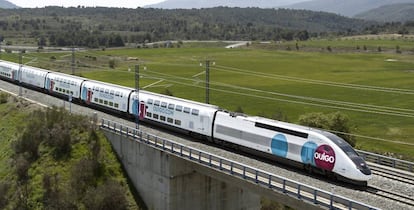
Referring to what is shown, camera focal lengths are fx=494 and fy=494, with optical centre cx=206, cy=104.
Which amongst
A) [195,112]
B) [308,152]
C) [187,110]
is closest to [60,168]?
[187,110]

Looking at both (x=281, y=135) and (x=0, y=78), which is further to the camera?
(x=0, y=78)

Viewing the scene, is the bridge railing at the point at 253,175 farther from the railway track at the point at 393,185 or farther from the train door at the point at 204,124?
the railway track at the point at 393,185

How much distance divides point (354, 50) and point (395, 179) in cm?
15145

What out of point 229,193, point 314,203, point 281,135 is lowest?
point 229,193

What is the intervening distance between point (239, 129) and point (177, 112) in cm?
864

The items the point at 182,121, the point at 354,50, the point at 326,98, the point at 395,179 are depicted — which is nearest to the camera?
the point at 395,179

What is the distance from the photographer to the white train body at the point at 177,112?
1677 inches

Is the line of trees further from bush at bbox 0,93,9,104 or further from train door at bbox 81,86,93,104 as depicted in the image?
bush at bbox 0,93,9,104

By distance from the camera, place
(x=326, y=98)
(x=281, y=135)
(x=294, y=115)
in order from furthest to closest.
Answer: (x=326, y=98)
(x=294, y=115)
(x=281, y=135)

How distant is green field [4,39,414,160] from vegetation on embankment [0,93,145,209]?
12435 mm

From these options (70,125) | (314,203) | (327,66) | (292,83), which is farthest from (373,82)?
(314,203)

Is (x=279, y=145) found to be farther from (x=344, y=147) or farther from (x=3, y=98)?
(x=3, y=98)

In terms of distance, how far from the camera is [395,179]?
109 ft

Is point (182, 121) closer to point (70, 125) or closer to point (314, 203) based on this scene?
point (70, 125)
